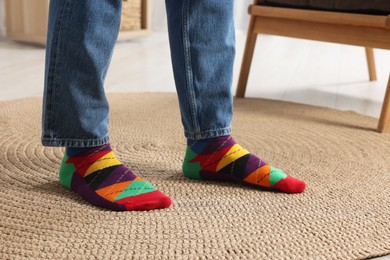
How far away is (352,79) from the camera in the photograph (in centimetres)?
216

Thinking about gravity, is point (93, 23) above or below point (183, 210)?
above

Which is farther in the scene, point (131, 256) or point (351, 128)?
point (351, 128)

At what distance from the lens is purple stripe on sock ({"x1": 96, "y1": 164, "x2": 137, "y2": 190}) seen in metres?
0.90

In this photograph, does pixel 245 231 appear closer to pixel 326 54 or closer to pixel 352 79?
pixel 352 79

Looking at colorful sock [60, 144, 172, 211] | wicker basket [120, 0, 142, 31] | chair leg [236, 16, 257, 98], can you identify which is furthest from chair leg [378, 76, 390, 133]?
wicker basket [120, 0, 142, 31]

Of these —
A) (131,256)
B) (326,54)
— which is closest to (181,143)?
(131,256)

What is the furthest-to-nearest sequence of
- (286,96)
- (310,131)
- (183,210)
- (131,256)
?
1. (286,96)
2. (310,131)
3. (183,210)
4. (131,256)

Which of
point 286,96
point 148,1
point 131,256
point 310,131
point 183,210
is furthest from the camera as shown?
point 148,1

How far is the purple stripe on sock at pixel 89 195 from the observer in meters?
0.87

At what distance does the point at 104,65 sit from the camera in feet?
2.86

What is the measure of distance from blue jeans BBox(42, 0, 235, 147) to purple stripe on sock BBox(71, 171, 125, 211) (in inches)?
2.5

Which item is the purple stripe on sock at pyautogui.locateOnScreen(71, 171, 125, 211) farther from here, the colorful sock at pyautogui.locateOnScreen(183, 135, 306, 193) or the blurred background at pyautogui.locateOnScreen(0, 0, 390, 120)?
the blurred background at pyautogui.locateOnScreen(0, 0, 390, 120)

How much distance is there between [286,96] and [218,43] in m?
0.94

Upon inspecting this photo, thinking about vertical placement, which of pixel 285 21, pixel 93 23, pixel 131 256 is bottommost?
pixel 131 256
